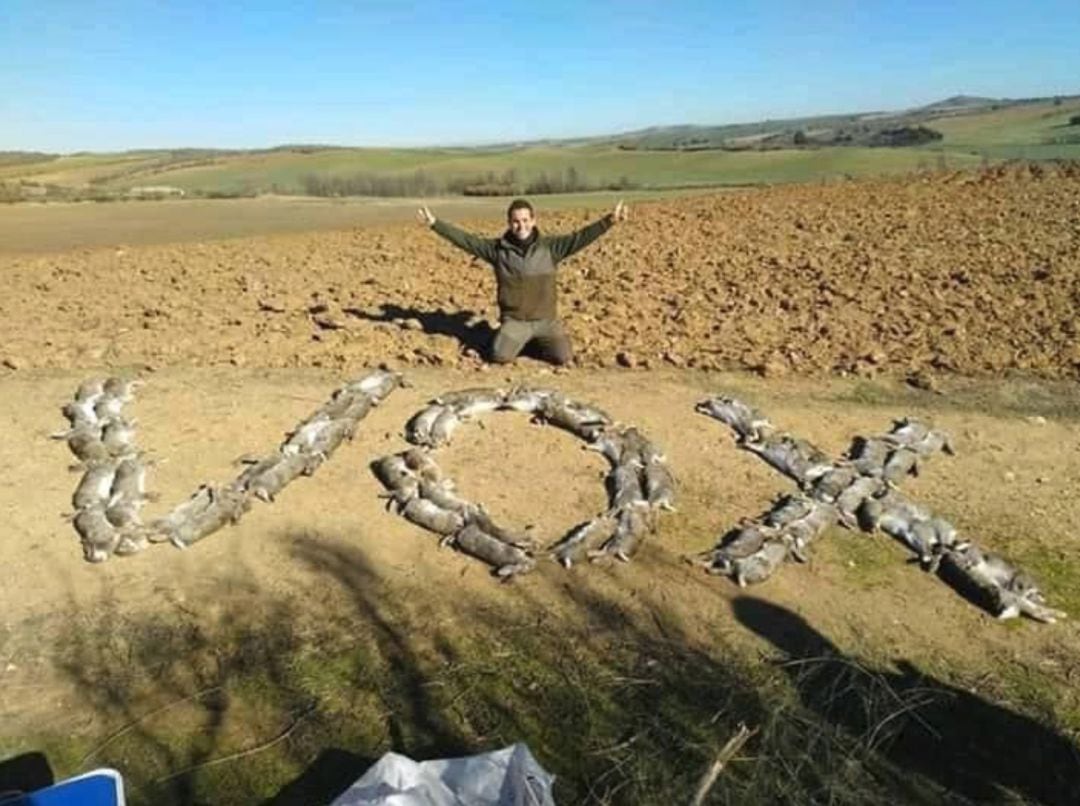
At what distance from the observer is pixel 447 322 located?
11.6 meters

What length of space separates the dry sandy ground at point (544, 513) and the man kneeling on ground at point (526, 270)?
1.25 ft

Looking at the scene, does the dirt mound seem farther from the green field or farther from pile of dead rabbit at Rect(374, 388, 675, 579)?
the green field

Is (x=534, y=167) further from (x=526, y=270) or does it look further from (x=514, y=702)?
(x=514, y=702)

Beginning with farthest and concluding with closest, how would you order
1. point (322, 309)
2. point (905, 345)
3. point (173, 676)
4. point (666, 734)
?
1. point (322, 309)
2. point (905, 345)
3. point (173, 676)
4. point (666, 734)

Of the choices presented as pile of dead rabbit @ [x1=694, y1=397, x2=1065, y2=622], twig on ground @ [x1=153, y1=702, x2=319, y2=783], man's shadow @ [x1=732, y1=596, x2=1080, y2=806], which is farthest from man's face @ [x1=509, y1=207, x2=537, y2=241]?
twig on ground @ [x1=153, y1=702, x2=319, y2=783]

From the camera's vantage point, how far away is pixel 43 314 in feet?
42.0

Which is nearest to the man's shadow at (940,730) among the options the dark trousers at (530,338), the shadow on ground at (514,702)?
the shadow on ground at (514,702)

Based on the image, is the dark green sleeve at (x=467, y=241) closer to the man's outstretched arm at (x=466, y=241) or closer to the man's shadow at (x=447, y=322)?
the man's outstretched arm at (x=466, y=241)

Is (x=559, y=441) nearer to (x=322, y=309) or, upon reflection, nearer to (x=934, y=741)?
(x=934, y=741)

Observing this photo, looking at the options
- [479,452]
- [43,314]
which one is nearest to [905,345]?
[479,452]

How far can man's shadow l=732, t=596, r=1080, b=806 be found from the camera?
4586mm

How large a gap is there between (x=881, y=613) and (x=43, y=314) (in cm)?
1112

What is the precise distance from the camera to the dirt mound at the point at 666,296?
33.6 ft

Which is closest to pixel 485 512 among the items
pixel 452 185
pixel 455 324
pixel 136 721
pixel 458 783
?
pixel 136 721
